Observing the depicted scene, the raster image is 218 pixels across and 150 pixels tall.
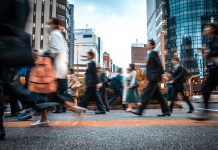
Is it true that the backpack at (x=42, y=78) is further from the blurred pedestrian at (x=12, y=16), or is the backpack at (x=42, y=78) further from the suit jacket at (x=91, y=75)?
the suit jacket at (x=91, y=75)

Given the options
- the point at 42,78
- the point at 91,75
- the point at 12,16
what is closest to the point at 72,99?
the point at 91,75

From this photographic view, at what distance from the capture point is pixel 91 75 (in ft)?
28.2

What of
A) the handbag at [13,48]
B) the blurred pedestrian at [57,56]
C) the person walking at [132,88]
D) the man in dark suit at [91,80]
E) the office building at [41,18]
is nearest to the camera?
the handbag at [13,48]

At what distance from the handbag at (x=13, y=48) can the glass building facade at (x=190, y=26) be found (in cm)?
10146

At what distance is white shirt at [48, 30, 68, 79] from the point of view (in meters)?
5.00

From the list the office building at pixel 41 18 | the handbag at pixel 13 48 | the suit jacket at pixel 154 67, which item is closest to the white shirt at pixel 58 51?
the suit jacket at pixel 154 67

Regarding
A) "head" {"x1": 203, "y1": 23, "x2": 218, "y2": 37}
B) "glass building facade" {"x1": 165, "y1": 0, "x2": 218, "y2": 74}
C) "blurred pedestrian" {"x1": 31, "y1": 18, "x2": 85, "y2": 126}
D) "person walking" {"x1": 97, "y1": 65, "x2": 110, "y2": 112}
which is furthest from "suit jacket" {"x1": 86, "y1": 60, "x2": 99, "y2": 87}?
"glass building facade" {"x1": 165, "y1": 0, "x2": 218, "y2": 74}

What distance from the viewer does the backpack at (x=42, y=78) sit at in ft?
14.7

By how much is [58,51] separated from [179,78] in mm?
4845

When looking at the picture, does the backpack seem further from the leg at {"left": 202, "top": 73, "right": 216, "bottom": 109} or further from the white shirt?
the leg at {"left": 202, "top": 73, "right": 216, "bottom": 109}

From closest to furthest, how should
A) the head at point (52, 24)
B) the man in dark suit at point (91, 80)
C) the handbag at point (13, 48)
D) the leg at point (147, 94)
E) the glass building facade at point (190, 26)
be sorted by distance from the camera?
the handbag at point (13, 48) → the head at point (52, 24) → the leg at point (147, 94) → the man in dark suit at point (91, 80) → the glass building facade at point (190, 26)

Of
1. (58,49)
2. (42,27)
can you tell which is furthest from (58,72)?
(42,27)

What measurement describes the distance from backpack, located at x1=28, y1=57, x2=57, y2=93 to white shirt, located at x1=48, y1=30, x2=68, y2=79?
40 cm

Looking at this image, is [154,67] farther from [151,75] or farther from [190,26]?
[190,26]
